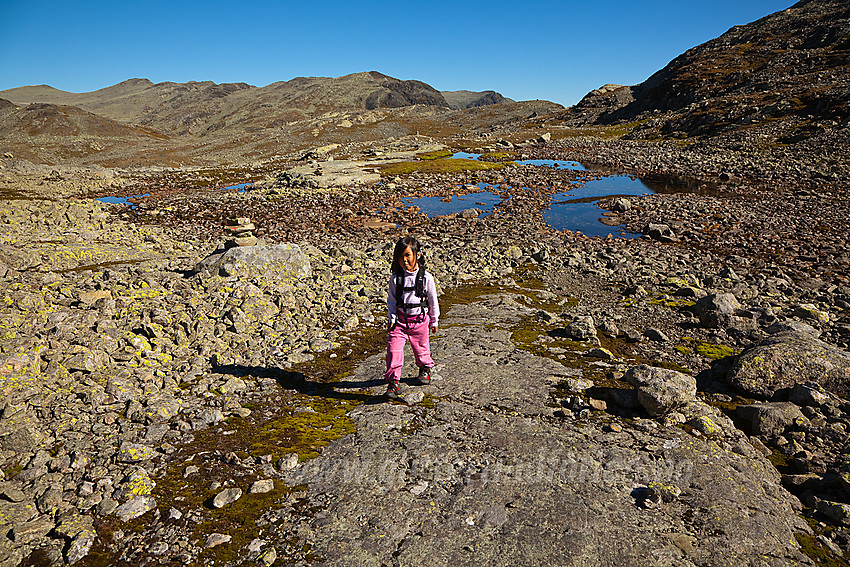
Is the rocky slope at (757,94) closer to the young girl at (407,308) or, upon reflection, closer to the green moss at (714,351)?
the green moss at (714,351)

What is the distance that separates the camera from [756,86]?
306 ft

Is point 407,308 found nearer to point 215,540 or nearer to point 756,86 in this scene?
point 215,540

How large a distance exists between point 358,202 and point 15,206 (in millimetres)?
20188

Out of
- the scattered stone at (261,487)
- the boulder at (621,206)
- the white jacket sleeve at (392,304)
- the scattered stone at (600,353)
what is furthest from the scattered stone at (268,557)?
the boulder at (621,206)

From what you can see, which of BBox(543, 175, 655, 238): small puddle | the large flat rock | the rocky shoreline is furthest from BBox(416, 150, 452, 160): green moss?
the large flat rock

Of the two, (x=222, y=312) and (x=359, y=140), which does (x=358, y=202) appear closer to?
(x=222, y=312)

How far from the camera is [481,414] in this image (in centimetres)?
732

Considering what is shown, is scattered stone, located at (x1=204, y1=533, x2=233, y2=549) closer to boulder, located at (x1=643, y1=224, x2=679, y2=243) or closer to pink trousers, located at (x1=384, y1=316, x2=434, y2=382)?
pink trousers, located at (x1=384, y1=316, x2=434, y2=382)

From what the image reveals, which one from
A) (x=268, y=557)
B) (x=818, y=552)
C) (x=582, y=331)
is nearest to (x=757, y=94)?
(x=582, y=331)

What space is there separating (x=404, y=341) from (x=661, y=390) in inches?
181

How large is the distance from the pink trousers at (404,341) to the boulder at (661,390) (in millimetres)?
3828

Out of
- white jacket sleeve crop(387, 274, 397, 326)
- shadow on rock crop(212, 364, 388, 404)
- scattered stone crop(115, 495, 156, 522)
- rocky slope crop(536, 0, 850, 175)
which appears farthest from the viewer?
rocky slope crop(536, 0, 850, 175)

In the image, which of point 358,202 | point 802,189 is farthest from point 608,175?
point 358,202

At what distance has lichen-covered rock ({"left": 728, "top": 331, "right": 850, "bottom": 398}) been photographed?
8.02 meters
